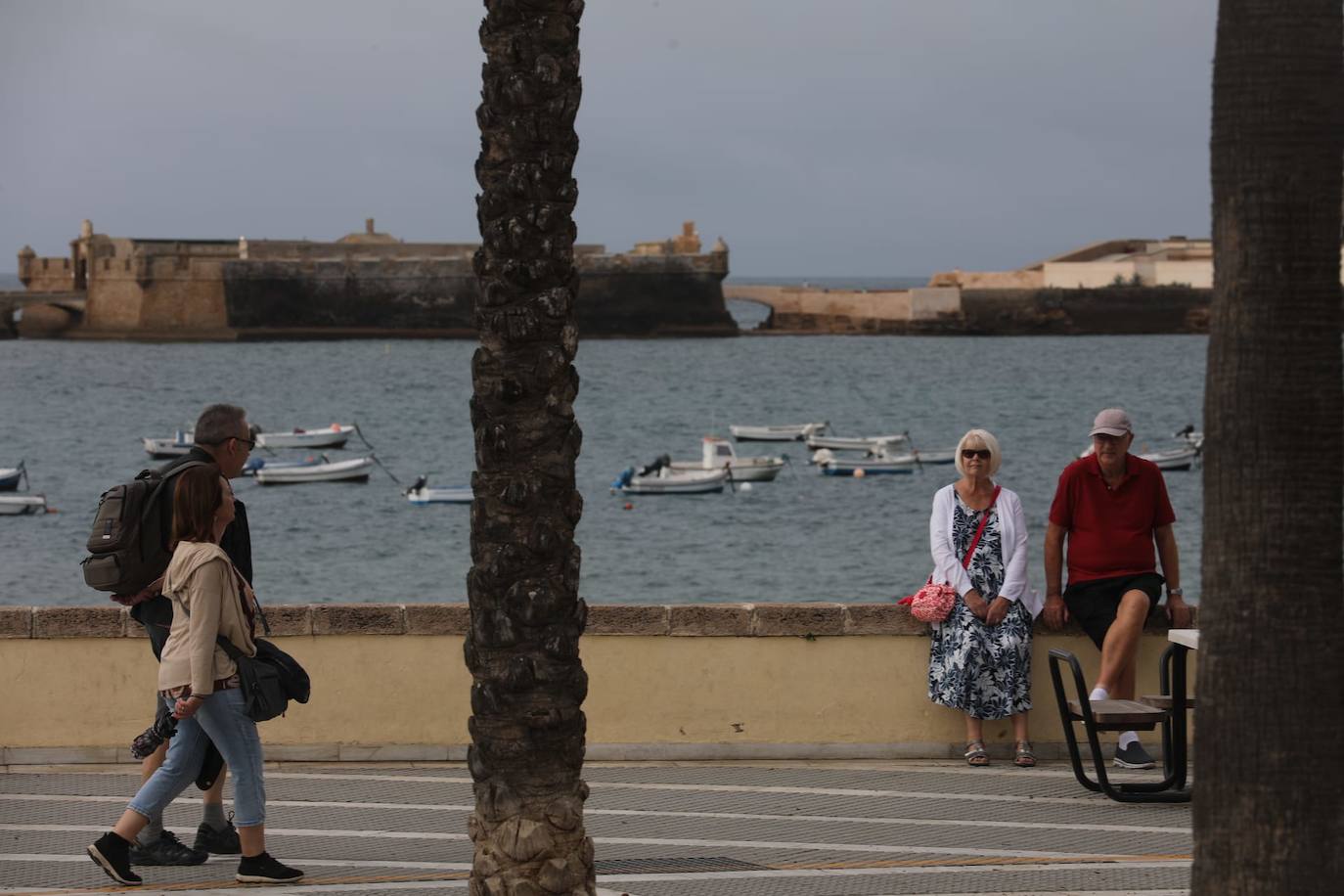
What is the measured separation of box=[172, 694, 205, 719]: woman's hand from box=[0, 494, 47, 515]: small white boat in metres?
44.4

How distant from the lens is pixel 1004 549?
8453 millimetres

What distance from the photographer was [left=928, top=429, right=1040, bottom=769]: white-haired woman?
8.40 metres

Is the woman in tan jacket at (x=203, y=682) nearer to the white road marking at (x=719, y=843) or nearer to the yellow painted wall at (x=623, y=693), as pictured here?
the white road marking at (x=719, y=843)

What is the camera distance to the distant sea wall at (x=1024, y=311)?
397ft

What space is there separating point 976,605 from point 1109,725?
3.03 ft

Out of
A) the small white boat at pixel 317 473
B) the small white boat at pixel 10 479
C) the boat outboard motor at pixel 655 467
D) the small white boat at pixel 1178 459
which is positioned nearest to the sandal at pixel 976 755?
the boat outboard motor at pixel 655 467

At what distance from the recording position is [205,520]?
20.5 ft

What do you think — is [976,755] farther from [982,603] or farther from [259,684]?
[259,684]

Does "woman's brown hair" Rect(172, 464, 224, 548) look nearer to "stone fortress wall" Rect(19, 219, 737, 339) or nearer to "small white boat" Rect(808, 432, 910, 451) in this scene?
"small white boat" Rect(808, 432, 910, 451)

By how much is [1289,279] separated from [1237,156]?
30cm

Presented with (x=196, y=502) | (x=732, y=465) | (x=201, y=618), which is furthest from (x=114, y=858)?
(x=732, y=465)

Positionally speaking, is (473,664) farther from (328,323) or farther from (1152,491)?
(328,323)

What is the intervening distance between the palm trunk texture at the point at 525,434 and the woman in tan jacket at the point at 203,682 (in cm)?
118

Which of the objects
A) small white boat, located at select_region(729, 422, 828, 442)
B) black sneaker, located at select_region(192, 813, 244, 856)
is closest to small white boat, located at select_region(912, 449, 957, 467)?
small white boat, located at select_region(729, 422, 828, 442)
